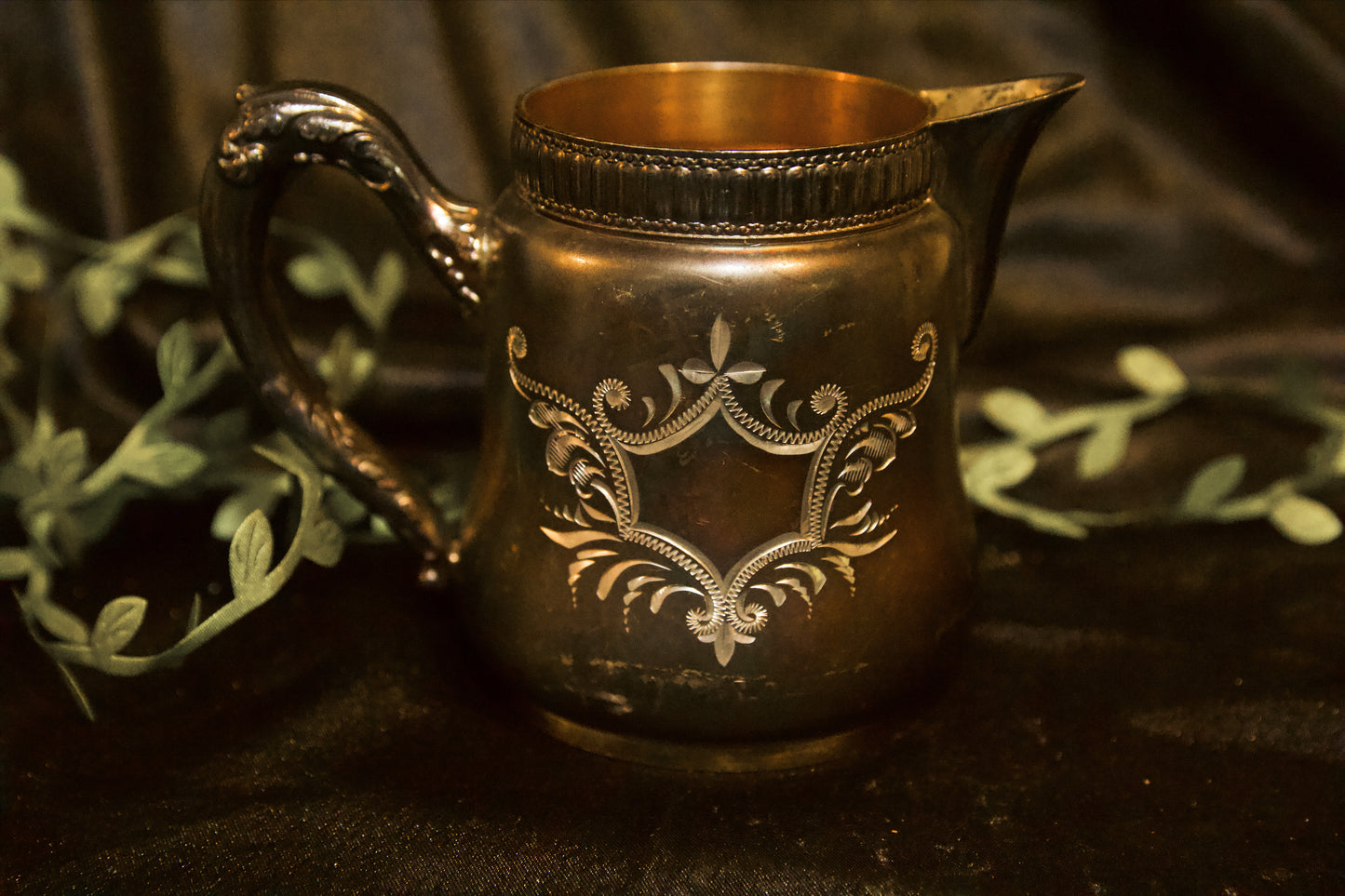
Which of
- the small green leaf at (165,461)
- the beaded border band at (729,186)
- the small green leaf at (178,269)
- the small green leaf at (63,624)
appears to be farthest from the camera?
the small green leaf at (178,269)

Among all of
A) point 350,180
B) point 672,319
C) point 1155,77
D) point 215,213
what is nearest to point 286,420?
point 215,213

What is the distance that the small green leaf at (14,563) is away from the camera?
0.71m

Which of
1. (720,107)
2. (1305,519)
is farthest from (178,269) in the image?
(1305,519)

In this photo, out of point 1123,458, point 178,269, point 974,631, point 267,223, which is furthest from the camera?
point 1123,458

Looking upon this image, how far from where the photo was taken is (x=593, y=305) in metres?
0.58

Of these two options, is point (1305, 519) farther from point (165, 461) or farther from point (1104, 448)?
point (165, 461)

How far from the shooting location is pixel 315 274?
0.90 metres

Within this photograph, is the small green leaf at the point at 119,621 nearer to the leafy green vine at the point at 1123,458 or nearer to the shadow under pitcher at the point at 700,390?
Result: the shadow under pitcher at the point at 700,390

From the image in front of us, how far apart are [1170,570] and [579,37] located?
1.88 feet

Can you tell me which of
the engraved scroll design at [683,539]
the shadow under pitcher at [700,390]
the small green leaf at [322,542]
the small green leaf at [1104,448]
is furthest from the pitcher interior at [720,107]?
the small green leaf at [1104,448]

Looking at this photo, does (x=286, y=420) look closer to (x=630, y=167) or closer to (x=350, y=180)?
(x=630, y=167)

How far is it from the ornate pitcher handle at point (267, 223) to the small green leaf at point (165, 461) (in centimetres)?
12

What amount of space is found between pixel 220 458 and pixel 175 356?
0.42 feet

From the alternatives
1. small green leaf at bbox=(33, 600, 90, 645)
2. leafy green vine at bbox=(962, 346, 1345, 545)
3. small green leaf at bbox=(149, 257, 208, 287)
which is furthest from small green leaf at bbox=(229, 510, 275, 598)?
leafy green vine at bbox=(962, 346, 1345, 545)
